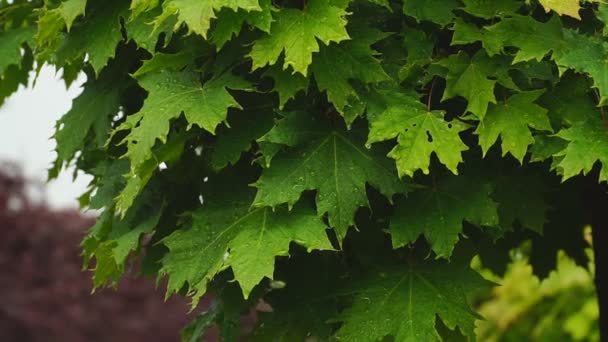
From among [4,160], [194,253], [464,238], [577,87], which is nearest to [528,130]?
[577,87]

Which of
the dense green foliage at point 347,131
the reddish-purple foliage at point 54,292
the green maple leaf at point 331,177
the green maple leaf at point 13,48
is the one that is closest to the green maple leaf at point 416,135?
the dense green foliage at point 347,131

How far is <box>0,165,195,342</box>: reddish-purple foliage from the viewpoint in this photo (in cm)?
1048

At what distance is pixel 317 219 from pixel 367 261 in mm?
→ 345

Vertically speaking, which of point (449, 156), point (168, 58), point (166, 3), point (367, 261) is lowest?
point (367, 261)

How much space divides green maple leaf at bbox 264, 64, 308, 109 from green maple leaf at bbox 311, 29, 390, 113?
44 mm

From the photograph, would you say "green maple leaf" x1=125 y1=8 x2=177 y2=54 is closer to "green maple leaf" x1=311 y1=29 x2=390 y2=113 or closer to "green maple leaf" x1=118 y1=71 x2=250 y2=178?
"green maple leaf" x1=118 y1=71 x2=250 y2=178

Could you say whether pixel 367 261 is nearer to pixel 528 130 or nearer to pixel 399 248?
pixel 399 248

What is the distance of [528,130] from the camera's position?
237 centimetres

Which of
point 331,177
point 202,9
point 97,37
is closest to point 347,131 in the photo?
point 331,177

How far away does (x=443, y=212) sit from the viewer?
2.49 m

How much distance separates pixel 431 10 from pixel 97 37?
0.94m

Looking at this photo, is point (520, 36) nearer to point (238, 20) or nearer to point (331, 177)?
point (331, 177)

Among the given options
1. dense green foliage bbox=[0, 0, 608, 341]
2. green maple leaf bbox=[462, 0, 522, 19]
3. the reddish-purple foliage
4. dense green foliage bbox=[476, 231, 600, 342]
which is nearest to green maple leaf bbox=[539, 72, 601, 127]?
dense green foliage bbox=[0, 0, 608, 341]

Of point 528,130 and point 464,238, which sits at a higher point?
point 528,130
